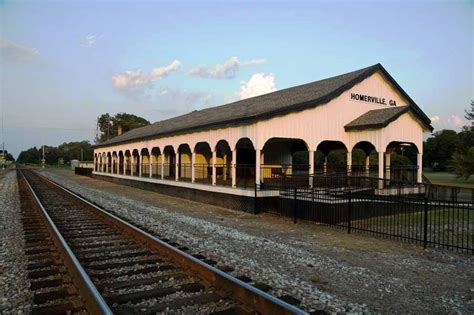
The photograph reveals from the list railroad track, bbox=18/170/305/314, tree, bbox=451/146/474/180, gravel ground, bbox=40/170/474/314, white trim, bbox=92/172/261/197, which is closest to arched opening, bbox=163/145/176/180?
white trim, bbox=92/172/261/197

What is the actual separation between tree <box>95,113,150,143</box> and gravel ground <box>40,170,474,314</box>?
3609 inches

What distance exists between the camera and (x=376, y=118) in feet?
58.4

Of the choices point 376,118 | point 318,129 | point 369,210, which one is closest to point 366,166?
point 376,118

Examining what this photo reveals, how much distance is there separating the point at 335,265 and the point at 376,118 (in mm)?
12039

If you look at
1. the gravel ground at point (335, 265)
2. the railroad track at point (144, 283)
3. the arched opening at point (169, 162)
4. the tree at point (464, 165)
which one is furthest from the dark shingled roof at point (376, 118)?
the tree at point (464, 165)

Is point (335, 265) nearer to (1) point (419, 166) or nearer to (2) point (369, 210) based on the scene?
(2) point (369, 210)

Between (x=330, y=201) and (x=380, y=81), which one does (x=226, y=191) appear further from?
(x=380, y=81)

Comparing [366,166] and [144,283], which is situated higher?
[366,166]

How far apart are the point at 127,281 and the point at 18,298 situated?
142cm

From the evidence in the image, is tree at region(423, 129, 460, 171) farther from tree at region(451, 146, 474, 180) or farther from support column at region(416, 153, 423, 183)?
support column at region(416, 153, 423, 183)

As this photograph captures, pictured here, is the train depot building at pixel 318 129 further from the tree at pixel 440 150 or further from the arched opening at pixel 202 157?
the tree at pixel 440 150

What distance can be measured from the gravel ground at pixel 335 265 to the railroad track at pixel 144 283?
918 millimetres

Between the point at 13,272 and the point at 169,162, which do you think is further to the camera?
the point at 169,162

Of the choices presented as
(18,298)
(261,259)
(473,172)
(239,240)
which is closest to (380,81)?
(239,240)
